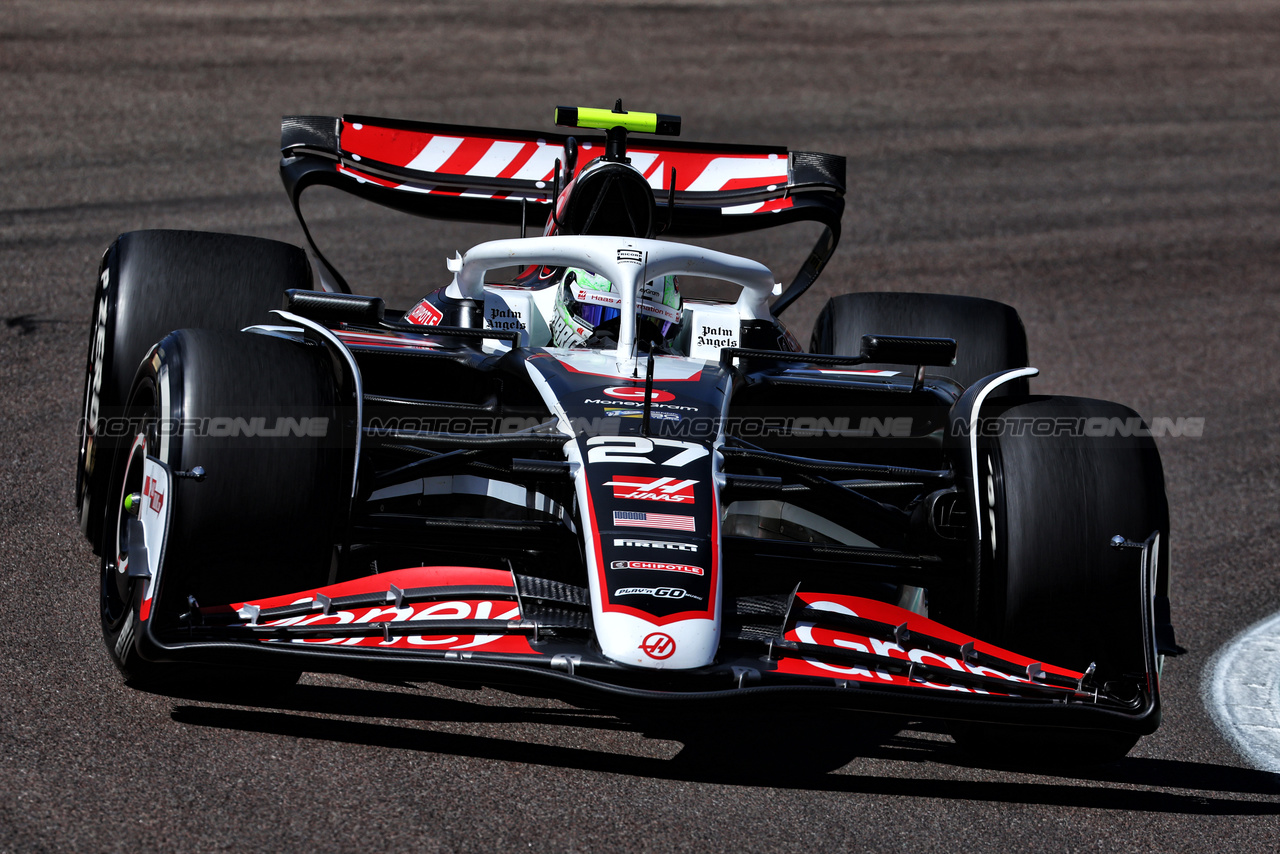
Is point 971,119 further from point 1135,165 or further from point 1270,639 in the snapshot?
point 1270,639

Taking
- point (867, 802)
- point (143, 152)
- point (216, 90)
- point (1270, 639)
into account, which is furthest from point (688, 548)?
point (216, 90)

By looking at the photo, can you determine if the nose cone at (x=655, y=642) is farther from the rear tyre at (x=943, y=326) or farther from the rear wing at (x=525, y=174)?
the rear wing at (x=525, y=174)

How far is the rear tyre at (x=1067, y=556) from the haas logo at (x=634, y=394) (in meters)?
1.03

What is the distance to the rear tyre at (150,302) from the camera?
17.5 feet

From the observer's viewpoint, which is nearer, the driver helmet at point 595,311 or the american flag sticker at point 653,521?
the american flag sticker at point 653,521

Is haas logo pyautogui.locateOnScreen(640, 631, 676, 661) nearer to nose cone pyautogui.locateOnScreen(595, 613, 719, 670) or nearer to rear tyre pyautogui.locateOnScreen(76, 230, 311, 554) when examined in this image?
nose cone pyautogui.locateOnScreen(595, 613, 719, 670)

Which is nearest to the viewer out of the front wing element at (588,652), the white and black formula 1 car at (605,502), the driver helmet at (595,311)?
the front wing element at (588,652)

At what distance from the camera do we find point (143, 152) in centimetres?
1172

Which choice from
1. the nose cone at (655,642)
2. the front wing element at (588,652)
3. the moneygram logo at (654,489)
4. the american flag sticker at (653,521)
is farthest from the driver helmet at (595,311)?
the nose cone at (655,642)

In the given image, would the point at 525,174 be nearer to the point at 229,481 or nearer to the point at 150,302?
the point at 150,302

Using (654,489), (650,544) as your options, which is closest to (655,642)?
(650,544)

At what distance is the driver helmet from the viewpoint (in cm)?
562

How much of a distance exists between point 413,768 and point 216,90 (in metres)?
10.7

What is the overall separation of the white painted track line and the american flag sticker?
2.06 metres
